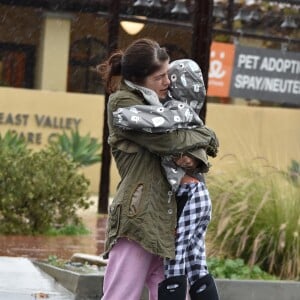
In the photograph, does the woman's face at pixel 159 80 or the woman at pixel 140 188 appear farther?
the woman's face at pixel 159 80

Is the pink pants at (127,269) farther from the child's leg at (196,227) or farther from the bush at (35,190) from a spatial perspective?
the bush at (35,190)

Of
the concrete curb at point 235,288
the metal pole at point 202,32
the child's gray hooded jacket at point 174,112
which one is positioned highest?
the metal pole at point 202,32

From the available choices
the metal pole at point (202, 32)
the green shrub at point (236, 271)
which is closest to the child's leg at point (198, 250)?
the green shrub at point (236, 271)

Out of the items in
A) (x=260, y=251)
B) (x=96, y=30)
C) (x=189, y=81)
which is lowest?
(x=260, y=251)

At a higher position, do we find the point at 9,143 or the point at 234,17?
the point at 234,17

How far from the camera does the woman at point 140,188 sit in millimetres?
5109

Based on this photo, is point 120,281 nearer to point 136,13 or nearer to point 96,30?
point 136,13

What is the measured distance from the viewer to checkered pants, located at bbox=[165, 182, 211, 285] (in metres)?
5.25

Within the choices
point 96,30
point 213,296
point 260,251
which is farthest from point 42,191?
point 96,30

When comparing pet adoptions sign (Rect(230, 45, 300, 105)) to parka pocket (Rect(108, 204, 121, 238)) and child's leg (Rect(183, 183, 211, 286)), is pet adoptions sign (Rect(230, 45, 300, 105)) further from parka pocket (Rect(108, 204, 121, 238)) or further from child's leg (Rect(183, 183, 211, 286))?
parka pocket (Rect(108, 204, 121, 238))

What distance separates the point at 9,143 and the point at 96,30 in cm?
1077

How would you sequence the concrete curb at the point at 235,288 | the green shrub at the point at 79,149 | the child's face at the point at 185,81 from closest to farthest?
the child's face at the point at 185,81
the concrete curb at the point at 235,288
the green shrub at the point at 79,149

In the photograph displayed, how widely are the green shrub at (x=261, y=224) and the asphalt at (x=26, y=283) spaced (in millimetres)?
1329

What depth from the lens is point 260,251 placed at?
310 inches
